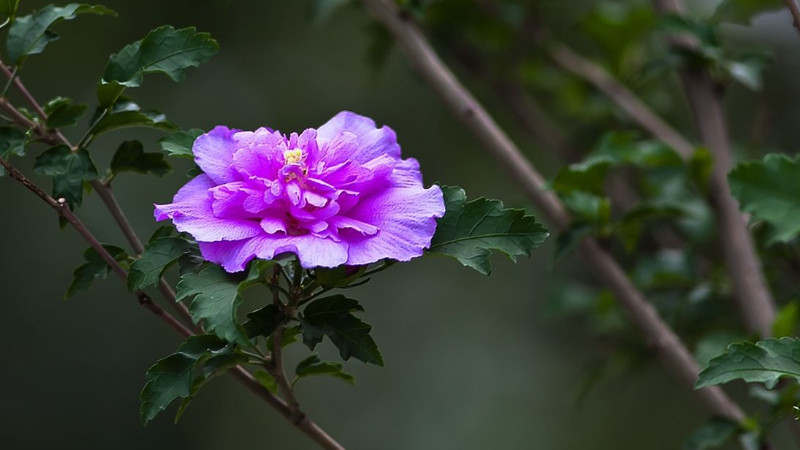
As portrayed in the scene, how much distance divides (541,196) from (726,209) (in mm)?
225

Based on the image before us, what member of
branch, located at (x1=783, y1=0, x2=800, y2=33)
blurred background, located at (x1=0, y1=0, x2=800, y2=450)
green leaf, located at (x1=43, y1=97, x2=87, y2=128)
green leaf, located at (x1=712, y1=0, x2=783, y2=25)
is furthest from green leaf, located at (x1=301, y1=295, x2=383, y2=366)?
blurred background, located at (x1=0, y1=0, x2=800, y2=450)

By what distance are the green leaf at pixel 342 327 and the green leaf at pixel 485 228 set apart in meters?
0.07

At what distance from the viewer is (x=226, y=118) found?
2.91 metres

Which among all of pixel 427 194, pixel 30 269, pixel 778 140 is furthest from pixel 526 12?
pixel 30 269

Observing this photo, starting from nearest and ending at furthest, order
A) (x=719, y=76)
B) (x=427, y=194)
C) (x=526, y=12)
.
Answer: (x=427, y=194) < (x=719, y=76) < (x=526, y=12)

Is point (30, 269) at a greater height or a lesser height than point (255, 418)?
greater

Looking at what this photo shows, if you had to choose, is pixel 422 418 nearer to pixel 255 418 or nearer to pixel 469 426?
pixel 469 426

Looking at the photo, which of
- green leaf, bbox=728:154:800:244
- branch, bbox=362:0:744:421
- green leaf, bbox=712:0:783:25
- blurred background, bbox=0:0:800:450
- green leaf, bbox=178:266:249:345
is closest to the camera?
green leaf, bbox=178:266:249:345

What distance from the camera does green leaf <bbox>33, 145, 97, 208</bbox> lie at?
0.73m

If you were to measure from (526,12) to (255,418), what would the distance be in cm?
189

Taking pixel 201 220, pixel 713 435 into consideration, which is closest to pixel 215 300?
pixel 201 220

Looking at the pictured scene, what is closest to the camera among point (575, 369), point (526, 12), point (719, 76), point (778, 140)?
point (719, 76)

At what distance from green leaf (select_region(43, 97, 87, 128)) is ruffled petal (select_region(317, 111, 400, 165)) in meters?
0.19

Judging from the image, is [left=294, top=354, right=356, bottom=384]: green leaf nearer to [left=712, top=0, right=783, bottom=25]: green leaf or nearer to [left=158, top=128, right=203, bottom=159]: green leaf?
[left=158, top=128, right=203, bottom=159]: green leaf
